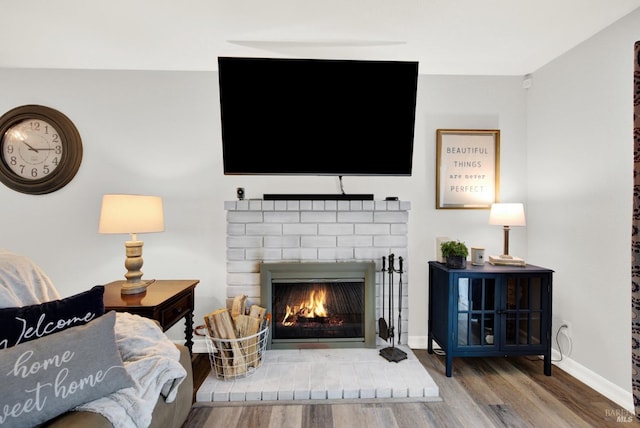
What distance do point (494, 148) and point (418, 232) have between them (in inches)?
37.0

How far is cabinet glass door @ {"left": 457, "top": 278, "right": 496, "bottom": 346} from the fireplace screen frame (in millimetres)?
617

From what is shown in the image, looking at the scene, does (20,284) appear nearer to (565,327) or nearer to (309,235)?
(309,235)

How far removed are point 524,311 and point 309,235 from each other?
160cm

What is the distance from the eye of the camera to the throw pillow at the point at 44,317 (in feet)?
3.35

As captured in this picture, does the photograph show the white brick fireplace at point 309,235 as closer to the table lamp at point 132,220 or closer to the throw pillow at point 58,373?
the table lamp at point 132,220

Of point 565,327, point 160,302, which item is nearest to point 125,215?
point 160,302

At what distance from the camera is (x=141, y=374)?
111 cm

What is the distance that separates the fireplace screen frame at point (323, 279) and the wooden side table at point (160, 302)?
530mm

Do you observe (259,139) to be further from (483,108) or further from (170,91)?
(483,108)

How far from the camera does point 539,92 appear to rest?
2.36 metres

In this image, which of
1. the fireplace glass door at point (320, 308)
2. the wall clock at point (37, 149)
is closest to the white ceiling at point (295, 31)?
the wall clock at point (37, 149)

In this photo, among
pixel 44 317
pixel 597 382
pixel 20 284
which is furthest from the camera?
pixel 597 382

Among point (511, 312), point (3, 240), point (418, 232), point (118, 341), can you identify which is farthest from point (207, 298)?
point (511, 312)

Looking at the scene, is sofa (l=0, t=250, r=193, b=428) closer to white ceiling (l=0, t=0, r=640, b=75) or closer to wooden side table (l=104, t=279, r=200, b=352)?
wooden side table (l=104, t=279, r=200, b=352)
